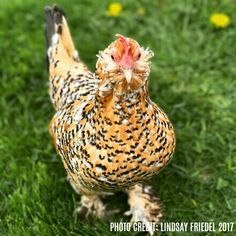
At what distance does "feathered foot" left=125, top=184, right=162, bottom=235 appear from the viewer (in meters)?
3.05

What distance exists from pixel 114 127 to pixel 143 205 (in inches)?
34.6

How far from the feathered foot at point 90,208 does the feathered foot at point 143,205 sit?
162mm

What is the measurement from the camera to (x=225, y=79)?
13.0 feet

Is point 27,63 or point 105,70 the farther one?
point 27,63

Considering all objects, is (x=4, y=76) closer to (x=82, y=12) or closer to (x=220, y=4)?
(x=82, y=12)

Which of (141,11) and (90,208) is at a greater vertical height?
(141,11)

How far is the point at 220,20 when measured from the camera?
4.30 m

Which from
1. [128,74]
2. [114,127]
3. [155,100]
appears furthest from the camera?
[155,100]

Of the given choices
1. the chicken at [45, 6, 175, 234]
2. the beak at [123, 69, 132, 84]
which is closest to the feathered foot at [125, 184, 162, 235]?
the chicken at [45, 6, 175, 234]

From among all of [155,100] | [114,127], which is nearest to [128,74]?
[114,127]

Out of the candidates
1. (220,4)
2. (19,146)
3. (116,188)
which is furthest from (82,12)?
(116,188)

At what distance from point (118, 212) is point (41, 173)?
1.82 ft

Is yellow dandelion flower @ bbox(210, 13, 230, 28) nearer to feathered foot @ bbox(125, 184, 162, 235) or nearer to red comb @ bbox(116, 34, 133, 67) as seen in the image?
feathered foot @ bbox(125, 184, 162, 235)

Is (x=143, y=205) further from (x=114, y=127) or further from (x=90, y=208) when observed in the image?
(x=114, y=127)
